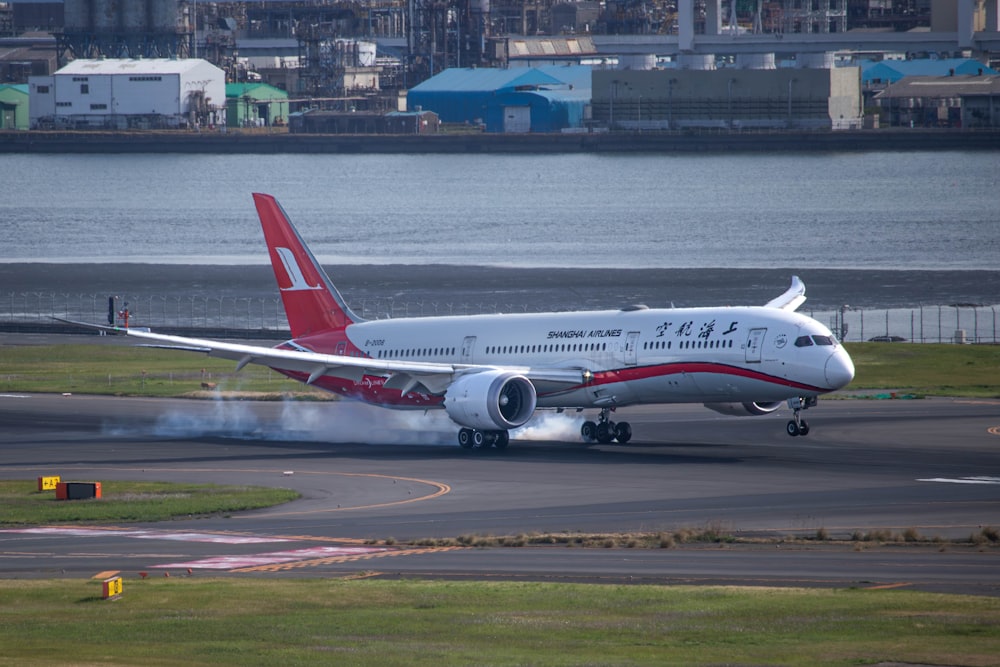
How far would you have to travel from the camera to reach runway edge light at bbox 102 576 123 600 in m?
35.3

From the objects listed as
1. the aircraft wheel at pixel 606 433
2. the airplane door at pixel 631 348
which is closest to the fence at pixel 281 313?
the aircraft wheel at pixel 606 433

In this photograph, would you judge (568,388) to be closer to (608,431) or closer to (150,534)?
(608,431)

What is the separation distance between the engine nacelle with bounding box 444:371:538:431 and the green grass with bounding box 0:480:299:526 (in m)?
11.1

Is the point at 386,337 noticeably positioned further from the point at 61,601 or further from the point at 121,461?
the point at 61,601

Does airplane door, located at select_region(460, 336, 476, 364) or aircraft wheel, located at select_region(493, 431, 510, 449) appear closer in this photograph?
aircraft wheel, located at select_region(493, 431, 510, 449)

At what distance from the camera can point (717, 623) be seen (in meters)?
31.4

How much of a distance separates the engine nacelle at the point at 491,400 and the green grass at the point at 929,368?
25804 mm

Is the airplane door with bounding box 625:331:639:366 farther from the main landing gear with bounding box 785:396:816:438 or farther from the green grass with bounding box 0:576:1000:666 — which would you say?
the green grass with bounding box 0:576:1000:666

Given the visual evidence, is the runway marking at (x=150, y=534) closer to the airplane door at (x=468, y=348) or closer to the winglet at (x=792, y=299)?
the airplane door at (x=468, y=348)

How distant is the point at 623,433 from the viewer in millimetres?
66312

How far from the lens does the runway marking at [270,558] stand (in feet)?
133

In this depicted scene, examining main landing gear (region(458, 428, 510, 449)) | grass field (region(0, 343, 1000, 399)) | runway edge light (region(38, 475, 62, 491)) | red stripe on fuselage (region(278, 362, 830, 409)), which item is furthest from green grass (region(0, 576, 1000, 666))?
grass field (region(0, 343, 1000, 399))

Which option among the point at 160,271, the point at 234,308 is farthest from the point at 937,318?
the point at 160,271

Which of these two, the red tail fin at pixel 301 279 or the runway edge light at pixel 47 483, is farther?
the red tail fin at pixel 301 279
